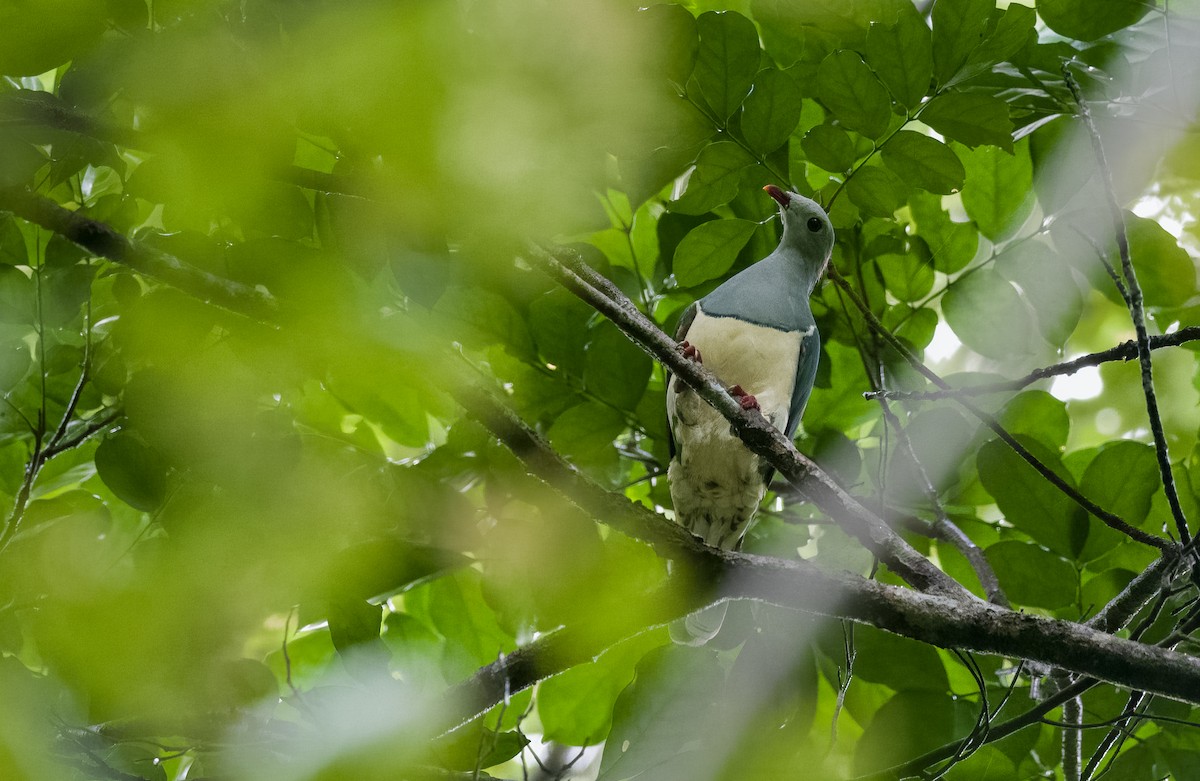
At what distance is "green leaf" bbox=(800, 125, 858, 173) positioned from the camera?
1810mm

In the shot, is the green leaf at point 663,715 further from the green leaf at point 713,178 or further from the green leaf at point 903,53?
the green leaf at point 903,53

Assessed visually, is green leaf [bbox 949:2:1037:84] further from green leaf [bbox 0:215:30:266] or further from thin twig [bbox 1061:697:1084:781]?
green leaf [bbox 0:215:30:266]

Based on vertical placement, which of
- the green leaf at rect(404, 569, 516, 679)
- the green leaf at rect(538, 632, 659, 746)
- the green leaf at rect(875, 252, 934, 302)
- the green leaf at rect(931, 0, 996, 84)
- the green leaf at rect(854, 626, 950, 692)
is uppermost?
the green leaf at rect(931, 0, 996, 84)

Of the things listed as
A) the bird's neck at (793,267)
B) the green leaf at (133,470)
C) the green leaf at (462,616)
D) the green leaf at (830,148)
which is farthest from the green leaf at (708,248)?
the green leaf at (133,470)

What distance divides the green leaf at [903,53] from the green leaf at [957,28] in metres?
0.02

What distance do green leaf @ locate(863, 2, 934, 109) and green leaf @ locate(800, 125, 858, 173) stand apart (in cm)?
13

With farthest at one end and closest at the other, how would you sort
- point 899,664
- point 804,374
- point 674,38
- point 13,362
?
point 804,374, point 899,664, point 674,38, point 13,362

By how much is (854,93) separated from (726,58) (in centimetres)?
24

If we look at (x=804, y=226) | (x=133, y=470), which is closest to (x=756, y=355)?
(x=804, y=226)

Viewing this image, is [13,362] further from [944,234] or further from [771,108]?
[944,234]

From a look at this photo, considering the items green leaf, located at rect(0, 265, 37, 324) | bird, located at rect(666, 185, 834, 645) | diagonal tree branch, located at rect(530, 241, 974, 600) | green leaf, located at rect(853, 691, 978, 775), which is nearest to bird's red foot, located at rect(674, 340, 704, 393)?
bird, located at rect(666, 185, 834, 645)

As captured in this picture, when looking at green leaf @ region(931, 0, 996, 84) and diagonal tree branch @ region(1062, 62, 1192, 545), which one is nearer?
diagonal tree branch @ region(1062, 62, 1192, 545)

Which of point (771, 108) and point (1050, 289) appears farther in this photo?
point (1050, 289)

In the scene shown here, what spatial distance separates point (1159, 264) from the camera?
1938 mm
